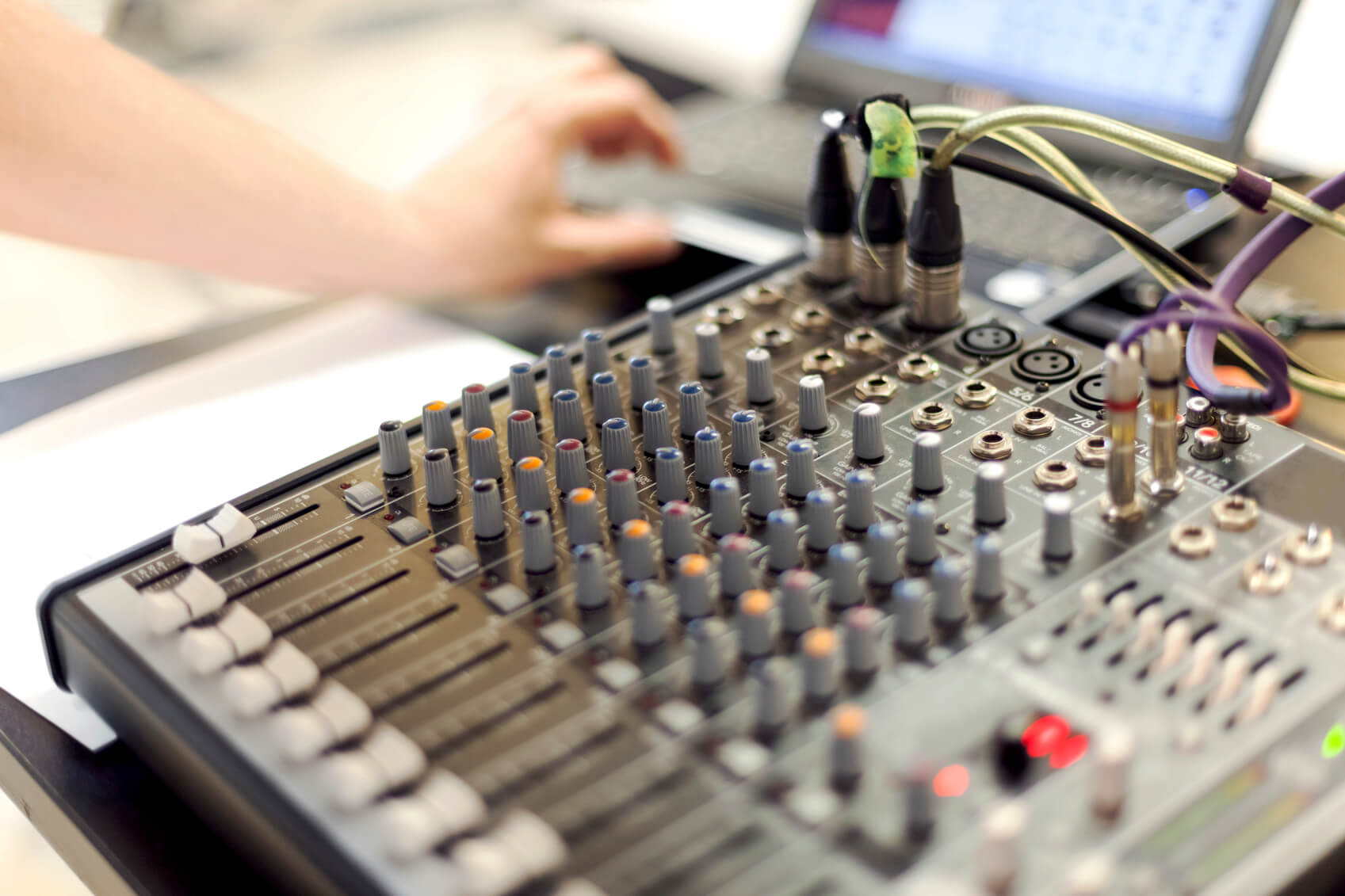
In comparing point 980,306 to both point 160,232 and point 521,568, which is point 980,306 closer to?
point 521,568

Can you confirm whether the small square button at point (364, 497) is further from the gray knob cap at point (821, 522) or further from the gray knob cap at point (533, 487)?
the gray knob cap at point (821, 522)

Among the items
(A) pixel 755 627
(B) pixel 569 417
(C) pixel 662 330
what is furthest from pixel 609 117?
(A) pixel 755 627

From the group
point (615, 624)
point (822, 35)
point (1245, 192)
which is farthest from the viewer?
point (822, 35)

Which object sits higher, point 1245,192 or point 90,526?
point 1245,192

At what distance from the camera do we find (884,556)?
57 centimetres

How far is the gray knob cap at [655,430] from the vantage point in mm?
687

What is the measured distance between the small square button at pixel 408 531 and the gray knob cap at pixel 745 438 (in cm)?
17

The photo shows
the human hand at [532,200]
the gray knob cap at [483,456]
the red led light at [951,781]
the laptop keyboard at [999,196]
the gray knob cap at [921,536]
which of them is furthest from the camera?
the human hand at [532,200]

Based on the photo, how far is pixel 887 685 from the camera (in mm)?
516

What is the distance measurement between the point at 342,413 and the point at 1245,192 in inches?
25.9

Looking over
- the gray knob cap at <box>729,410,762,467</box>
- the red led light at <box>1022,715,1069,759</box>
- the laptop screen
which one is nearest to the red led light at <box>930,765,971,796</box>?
the red led light at <box>1022,715,1069,759</box>

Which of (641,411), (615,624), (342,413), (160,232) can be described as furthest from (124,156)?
(615,624)

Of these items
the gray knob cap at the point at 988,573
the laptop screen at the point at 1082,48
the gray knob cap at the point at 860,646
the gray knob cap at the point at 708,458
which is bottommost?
the gray knob cap at the point at 708,458

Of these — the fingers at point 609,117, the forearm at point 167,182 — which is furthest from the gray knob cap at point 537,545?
the fingers at point 609,117
